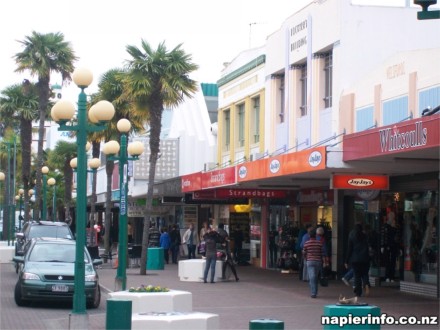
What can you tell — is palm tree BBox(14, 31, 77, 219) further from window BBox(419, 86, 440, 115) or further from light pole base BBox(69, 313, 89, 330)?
light pole base BBox(69, 313, 89, 330)

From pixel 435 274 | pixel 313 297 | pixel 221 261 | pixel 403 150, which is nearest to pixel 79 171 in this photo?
pixel 403 150

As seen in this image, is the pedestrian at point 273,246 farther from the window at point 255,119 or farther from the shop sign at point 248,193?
the window at point 255,119

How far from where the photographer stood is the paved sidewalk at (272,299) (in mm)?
18719

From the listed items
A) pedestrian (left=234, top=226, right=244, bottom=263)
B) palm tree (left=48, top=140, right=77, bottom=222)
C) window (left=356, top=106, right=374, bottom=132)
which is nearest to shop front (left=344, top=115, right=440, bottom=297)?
window (left=356, top=106, right=374, bottom=132)

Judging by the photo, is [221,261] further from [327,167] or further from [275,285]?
[327,167]

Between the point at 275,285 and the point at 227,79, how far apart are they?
47.1 ft

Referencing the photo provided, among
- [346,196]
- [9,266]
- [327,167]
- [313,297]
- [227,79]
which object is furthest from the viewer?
[227,79]

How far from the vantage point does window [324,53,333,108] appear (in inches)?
1146

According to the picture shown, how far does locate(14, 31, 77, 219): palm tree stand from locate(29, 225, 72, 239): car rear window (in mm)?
12743

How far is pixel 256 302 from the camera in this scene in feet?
72.8

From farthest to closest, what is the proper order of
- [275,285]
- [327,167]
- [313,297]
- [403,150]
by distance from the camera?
[275,285], [313,297], [327,167], [403,150]

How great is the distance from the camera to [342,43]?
27609mm

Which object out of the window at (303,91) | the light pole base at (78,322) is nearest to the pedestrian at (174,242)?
the window at (303,91)

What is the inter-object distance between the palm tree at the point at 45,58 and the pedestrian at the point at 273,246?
13683mm
